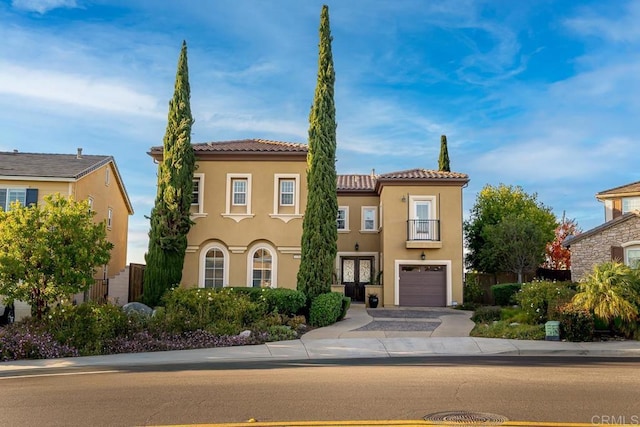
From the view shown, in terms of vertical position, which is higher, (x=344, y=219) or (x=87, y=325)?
(x=344, y=219)

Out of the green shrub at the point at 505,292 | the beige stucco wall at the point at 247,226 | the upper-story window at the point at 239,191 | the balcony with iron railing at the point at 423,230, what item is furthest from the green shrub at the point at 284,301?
the green shrub at the point at 505,292

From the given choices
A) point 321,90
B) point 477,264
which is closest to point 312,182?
point 321,90

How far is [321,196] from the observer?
877 inches

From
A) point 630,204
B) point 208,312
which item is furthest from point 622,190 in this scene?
→ point 208,312

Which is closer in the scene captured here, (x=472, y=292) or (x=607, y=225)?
(x=607, y=225)

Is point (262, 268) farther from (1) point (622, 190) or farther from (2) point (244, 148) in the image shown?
(1) point (622, 190)

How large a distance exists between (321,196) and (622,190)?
775 inches

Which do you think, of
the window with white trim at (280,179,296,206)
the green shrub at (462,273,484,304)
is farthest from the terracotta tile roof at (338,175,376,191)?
the window with white trim at (280,179,296,206)

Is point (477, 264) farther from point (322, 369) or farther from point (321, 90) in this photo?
point (322, 369)

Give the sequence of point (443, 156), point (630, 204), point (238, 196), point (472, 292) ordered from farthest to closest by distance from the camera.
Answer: point (443, 156)
point (630, 204)
point (472, 292)
point (238, 196)

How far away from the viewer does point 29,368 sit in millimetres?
13102

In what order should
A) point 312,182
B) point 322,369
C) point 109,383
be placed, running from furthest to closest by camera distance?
point 312,182, point 322,369, point 109,383

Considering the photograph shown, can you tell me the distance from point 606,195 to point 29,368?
30.5 meters

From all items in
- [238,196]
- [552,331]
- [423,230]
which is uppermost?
[238,196]
